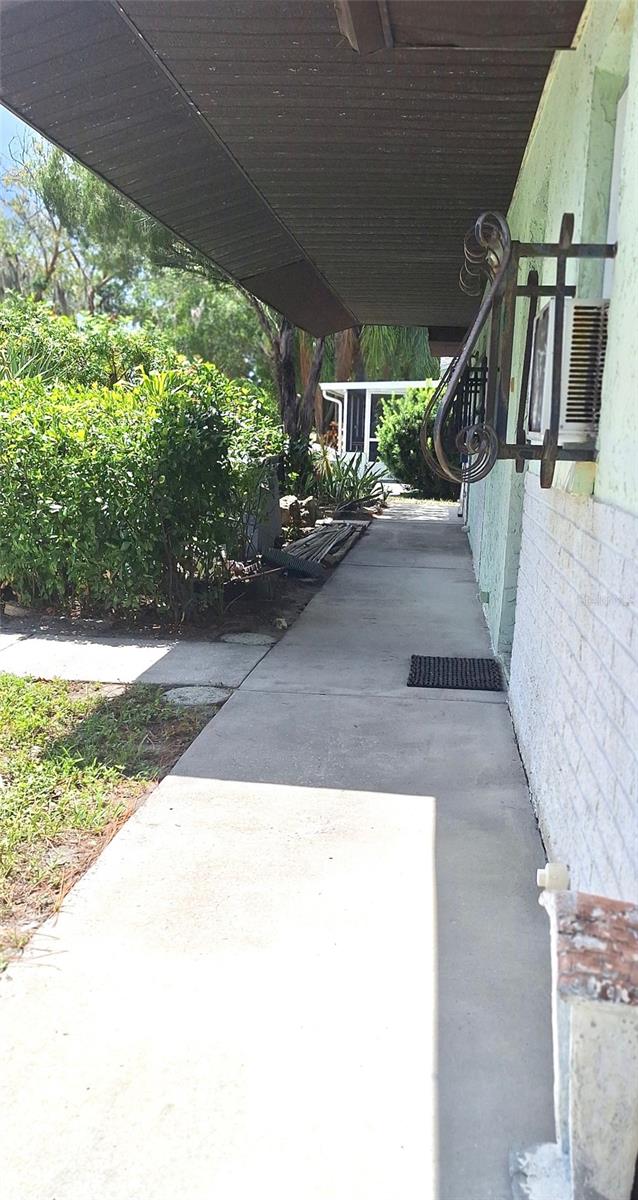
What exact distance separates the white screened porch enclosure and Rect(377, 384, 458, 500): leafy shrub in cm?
111

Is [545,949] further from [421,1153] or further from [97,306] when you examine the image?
[97,306]

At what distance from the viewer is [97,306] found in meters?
32.3

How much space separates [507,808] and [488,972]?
3.65 ft

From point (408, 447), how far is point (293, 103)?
594 inches

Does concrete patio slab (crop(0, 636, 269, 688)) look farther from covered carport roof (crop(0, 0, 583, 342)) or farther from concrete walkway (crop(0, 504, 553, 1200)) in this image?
covered carport roof (crop(0, 0, 583, 342))

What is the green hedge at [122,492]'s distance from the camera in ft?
21.0

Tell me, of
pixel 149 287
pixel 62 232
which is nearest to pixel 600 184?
pixel 62 232

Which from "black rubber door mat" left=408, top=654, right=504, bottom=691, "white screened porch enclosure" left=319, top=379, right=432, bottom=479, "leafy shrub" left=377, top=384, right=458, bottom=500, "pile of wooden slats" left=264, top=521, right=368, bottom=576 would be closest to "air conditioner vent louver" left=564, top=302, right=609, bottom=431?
"black rubber door mat" left=408, top=654, right=504, bottom=691

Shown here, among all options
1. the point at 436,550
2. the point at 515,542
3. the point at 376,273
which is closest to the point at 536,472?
the point at 515,542

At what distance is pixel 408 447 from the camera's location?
19516 millimetres

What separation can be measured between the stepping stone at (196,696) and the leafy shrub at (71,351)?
410 centimetres

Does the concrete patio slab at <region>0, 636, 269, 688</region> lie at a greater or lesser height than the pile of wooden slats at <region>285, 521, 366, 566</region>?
lesser

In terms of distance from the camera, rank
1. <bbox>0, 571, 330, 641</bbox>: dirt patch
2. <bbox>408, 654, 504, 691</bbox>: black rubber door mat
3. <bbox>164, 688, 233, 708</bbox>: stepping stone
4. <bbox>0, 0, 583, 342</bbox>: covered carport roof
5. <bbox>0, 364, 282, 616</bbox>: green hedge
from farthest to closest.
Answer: <bbox>0, 571, 330, 641</bbox>: dirt patch, <bbox>0, 364, 282, 616</bbox>: green hedge, <bbox>408, 654, 504, 691</bbox>: black rubber door mat, <bbox>164, 688, 233, 708</bbox>: stepping stone, <bbox>0, 0, 583, 342</bbox>: covered carport roof

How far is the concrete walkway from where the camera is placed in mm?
1988
